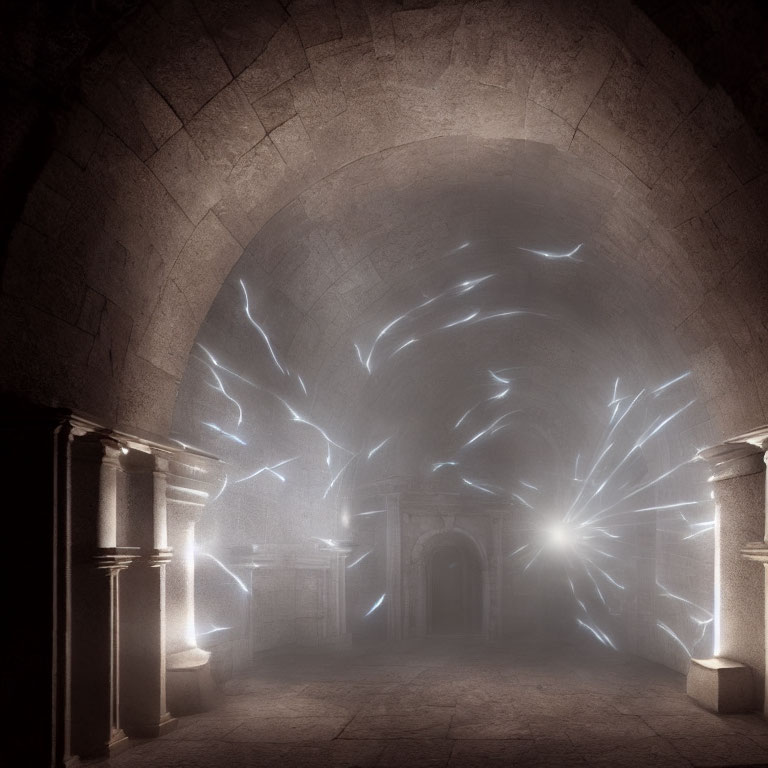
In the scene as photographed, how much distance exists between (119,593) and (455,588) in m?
12.1

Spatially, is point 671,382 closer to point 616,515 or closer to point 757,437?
point 757,437

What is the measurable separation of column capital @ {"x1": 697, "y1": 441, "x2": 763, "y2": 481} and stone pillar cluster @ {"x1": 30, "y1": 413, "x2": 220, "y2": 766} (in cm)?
538

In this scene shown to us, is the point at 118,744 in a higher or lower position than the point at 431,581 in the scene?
higher

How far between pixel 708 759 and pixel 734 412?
3.53 metres

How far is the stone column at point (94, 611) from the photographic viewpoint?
5926mm

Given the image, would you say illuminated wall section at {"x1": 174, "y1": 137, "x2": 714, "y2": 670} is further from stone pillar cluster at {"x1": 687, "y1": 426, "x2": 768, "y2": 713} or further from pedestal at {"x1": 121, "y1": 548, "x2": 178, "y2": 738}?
pedestal at {"x1": 121, "y1": 548, "x2": 178, "y2": 738}

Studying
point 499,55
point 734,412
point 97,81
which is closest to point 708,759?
point 734,412

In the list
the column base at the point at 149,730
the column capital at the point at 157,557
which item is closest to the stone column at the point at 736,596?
the column base at the point at 149,730

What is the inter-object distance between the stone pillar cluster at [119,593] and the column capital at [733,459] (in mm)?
5382

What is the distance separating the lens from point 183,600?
25.6 feet

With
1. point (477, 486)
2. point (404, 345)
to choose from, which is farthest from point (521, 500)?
point (404, 345)

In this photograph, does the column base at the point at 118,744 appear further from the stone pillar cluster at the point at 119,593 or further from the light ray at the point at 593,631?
the light ray at the point at 593,631

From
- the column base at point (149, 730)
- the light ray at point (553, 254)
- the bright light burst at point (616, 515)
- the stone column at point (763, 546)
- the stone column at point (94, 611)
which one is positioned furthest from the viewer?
the bright light burst at point (616, 515)

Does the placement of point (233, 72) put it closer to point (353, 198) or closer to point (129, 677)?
point (353, 198)
